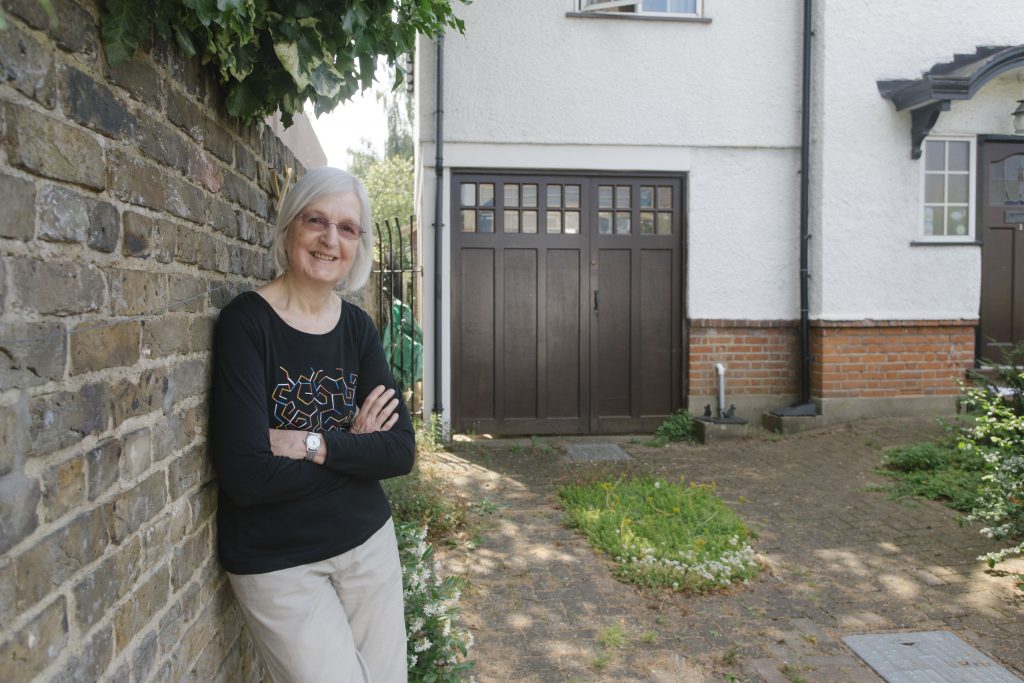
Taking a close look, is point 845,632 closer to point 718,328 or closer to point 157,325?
point 157,325

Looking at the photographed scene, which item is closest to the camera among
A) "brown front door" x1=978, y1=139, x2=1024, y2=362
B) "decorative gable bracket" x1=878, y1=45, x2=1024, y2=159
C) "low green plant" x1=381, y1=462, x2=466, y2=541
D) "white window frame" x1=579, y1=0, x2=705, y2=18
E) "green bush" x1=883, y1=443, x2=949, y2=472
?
"low green plant" x1=381, y1=462, x2=466, y2=541

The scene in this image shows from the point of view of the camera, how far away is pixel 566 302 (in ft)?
26.0

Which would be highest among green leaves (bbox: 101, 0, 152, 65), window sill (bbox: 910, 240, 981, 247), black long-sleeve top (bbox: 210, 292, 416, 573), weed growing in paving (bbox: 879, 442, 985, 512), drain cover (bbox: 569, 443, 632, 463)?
window sill (bbox: 910, 240, 981, 247)

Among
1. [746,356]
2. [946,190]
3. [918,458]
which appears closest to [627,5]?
[746,356]

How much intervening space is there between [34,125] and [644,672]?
2.92 meters

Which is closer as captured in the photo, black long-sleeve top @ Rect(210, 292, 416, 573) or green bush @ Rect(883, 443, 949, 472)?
black long-sleeve top @ Rect(210, 292, 416, 573)

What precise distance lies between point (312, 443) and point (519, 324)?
5.96m

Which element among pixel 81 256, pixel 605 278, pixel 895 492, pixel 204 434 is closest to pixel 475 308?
pixel 605 278

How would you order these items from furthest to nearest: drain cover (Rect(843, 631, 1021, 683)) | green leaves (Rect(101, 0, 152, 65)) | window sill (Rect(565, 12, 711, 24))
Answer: window sill (Rect(565, 12, 711, 24)) → drain cover (Rect(843, 631, 1021, 683)) → green leaves (Rect(101, 0, 152, 65))

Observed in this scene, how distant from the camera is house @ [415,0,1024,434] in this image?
772 centimetres

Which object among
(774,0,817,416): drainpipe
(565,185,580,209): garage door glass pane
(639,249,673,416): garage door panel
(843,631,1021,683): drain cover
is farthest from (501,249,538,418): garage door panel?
(843,631,1021,683): drain cover

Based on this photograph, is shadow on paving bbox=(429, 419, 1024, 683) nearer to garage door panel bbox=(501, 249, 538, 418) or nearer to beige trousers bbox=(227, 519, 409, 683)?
beige trousers bbox=(227, 519, 409, 683)

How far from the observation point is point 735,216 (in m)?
7.99

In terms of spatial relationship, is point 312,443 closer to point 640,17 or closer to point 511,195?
point 511,195
